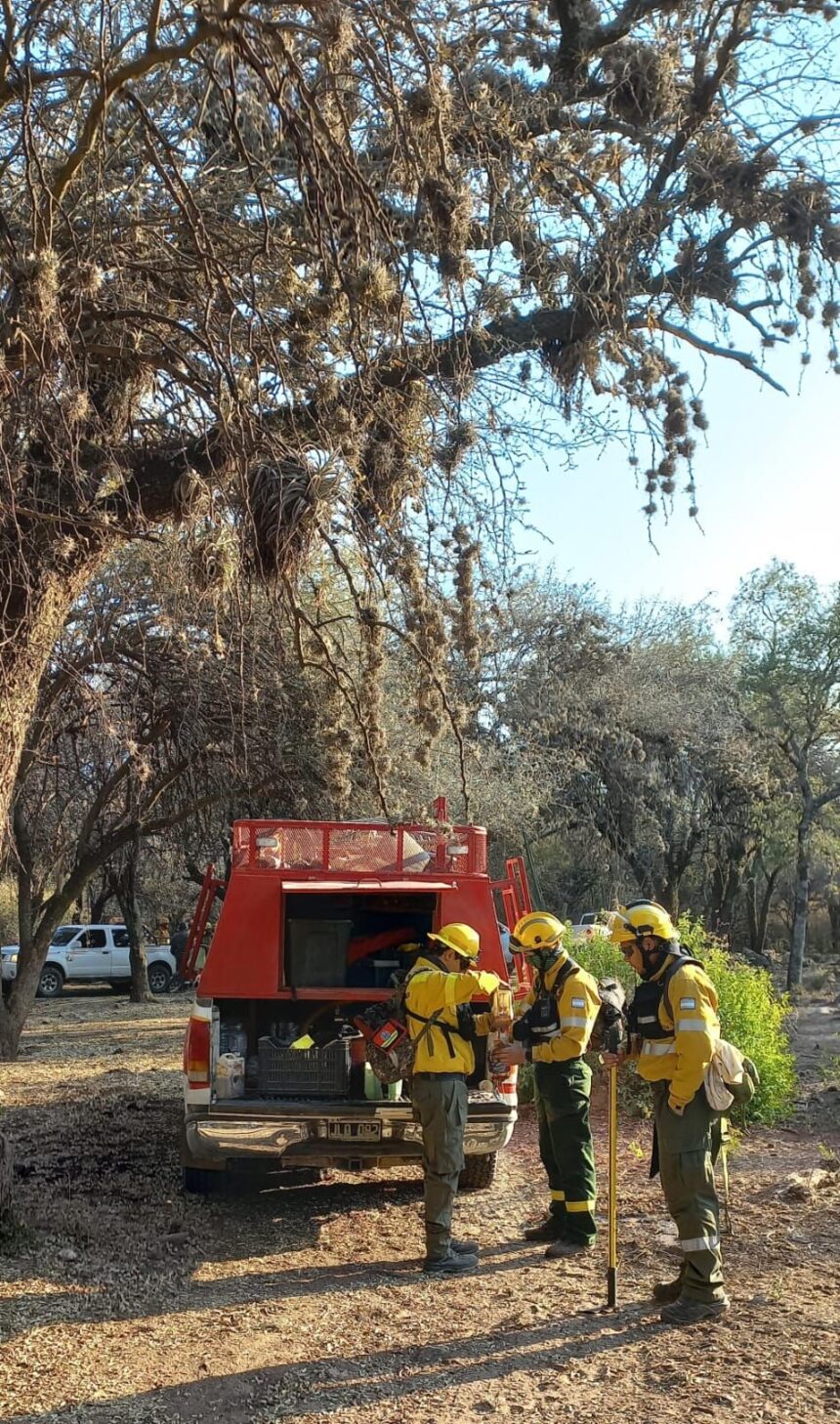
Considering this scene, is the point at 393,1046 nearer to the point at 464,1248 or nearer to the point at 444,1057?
the point at 444,1057

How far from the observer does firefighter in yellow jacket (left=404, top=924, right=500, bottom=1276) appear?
6070 millimetres

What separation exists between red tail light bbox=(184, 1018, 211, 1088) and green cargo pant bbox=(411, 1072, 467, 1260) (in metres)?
1.17

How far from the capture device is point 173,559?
594 cm

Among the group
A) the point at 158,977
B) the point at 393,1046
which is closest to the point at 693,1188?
the point at 393,1046

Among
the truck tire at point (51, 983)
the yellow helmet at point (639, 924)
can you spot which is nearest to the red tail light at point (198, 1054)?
the yellow helmet at point (639, 924)

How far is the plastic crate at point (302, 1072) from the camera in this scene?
7031 mm

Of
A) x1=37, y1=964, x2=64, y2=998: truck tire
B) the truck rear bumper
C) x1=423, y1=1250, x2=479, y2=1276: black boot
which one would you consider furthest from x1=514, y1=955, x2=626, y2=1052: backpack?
x1=37, y1=964, x2=64, y2=998: truck tire

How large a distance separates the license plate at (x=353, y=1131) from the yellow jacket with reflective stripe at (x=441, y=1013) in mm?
548

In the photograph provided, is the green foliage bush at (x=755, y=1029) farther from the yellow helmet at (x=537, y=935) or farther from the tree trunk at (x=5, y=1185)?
the tree trunk at (x=5, y=1185)

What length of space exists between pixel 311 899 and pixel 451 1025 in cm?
168

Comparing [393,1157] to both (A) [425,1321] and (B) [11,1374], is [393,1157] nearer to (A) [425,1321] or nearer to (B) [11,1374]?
(A) [425,1321]

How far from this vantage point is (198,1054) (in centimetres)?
663

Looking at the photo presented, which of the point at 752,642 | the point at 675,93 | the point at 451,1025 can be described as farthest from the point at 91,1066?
the point at 752,642

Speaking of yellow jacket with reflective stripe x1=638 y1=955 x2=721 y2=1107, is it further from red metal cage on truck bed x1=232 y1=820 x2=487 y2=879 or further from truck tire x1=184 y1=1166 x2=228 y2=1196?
truck tire x1=184 y1=1166 x2=228 y2=1196
